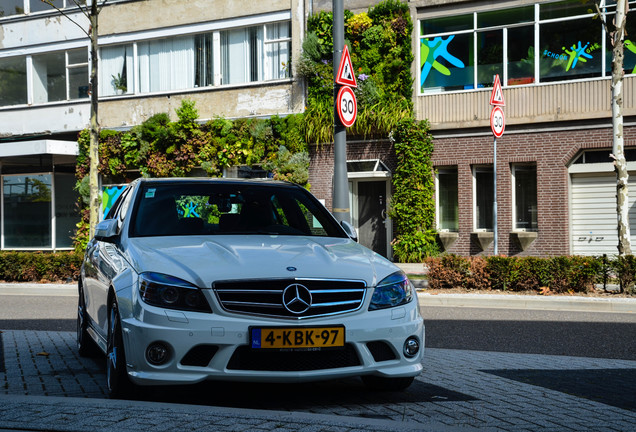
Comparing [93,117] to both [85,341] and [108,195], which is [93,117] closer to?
[108,195]

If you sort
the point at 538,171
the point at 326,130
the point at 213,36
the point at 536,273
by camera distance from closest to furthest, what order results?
the point at 536,273, the point at 538,171, the point at 326,130, the point at 213,36

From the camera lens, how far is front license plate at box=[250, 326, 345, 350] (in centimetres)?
507

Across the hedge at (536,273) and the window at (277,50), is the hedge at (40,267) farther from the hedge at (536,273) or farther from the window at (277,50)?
the window at (277,50)

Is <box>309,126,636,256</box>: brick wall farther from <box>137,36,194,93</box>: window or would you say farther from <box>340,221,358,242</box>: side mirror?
<box>340,221,358,242</box>: side mirror

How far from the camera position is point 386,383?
586 centimetres

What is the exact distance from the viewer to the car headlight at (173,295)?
5117 mm

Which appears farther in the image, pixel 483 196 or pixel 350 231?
pixel 483 196

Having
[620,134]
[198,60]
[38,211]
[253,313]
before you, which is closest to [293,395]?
[253,313]

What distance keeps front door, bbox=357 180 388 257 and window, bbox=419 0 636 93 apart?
3.25 m

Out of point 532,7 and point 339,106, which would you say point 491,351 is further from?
point 532,7

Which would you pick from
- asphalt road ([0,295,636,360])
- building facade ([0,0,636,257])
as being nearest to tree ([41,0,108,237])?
building facade ([0,0,636,257])

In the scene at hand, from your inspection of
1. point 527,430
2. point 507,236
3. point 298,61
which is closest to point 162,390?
point 527,430

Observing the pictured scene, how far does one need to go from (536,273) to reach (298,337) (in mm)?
10322

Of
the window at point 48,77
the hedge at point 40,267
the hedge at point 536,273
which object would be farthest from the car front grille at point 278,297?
the window at point 48,77
